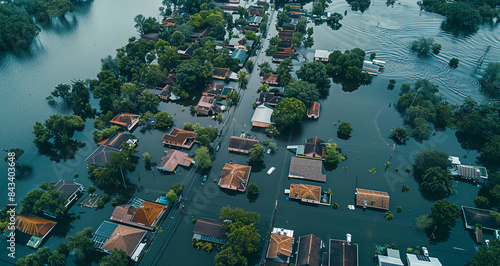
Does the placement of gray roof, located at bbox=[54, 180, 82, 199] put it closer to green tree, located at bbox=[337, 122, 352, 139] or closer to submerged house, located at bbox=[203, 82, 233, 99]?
submerged house, located at bbox=[203, 82, 233, 99]

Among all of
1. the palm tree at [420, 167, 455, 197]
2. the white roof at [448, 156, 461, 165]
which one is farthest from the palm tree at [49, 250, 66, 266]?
the white roof at [448, 156, 461, 165]

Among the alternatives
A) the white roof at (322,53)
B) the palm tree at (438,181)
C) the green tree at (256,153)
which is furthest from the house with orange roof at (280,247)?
the white roof at (322,53)

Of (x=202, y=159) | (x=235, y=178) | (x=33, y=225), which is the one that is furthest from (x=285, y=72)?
(x=33, y=225)

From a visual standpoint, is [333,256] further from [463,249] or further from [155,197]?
[155,197]

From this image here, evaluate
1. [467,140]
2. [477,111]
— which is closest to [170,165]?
[467,140]

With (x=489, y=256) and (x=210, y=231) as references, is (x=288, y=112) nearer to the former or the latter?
(x=210, y=231)

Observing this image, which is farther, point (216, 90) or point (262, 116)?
point (216, 90)
